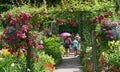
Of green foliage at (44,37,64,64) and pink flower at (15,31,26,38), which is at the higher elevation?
pink flower at (15,31,26,38)

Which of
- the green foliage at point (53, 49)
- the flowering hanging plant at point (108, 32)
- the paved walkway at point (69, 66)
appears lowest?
the paved walkway at point (69, 66)

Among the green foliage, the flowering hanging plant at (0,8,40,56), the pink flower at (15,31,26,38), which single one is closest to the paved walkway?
the green foliage

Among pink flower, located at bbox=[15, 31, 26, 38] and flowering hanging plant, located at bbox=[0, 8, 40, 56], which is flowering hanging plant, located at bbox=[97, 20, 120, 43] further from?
pink flower, located at bbox=[15, 31, 26, 38]

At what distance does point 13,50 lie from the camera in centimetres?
1464

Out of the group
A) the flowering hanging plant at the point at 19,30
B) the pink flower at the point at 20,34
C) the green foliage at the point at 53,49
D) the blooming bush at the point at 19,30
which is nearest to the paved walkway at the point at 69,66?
the green foliage at the point at 53,49

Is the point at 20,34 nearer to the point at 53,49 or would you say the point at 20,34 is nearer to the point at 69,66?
the point at 69,66

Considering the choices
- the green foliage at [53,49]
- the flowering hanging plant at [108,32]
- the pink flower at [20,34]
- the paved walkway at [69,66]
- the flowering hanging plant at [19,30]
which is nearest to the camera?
the pink flower at [20,34]

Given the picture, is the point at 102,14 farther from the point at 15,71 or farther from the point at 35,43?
the point at 15,71

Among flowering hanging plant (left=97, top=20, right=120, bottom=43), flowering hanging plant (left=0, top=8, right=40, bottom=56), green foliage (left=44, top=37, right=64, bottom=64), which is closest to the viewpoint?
flowering hanging plant (left=0, top=8, right=40, bottom=56)

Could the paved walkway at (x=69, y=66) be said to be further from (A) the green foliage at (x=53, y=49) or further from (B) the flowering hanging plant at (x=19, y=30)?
(B) the flowering hanging plant at (x=19, y=30)

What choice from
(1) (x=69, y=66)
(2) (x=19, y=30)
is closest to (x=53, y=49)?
(1) (x=69, y=66)

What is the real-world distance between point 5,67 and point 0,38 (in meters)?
1.15

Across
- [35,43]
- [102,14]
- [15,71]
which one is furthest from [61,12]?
[15,71]

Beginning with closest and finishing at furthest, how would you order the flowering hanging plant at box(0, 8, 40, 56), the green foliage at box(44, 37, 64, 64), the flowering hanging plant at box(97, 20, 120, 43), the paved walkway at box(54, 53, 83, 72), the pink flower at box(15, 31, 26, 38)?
the pink flower at box(15, 31, 26, 38) < the flowering hanging plant at box(0, 8, 40, 56) < the flowering hanging plant at box(97, 20, 120, 43) < the paved walkway at box(54, 53, 83, 72) < the green foliage at box(44, 37, 64, 64)
